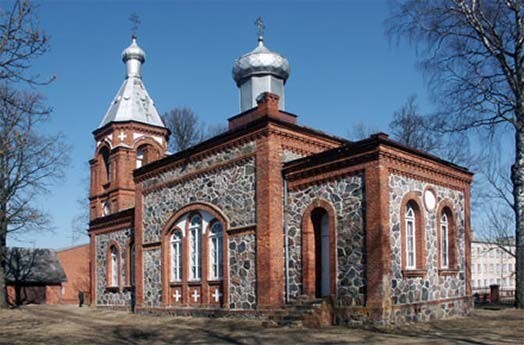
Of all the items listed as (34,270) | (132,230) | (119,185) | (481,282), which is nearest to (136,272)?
(132,230)

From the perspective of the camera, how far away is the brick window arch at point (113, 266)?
2611 cm

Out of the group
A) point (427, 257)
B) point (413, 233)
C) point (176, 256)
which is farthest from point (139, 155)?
point (427, 257)

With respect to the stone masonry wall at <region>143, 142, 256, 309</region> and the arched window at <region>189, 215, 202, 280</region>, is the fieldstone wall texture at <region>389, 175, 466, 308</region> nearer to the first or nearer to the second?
the stone masonry wall at <region>143, 142, 256, 309</region>

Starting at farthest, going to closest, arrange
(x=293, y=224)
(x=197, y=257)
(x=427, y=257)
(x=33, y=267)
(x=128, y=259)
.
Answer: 1. (x=33, y=267)
2. (x=128, y=259)
3. (x=197, y=257)
4. (x=293, y=224)
5. (x=427, y=257)

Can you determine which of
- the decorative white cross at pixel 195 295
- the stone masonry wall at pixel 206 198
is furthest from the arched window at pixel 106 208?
the decorative white cross at pixel 195 295

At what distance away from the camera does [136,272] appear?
73.5ft

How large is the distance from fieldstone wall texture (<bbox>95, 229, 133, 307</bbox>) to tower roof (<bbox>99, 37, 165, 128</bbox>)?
19.5 ft

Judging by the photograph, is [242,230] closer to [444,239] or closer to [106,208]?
[444,239]

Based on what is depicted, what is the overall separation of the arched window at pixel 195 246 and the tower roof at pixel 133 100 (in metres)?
10.5

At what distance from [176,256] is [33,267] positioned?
67.1ft

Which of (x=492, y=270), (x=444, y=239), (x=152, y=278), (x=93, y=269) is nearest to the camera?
(x=444, y=239)

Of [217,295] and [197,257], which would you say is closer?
[217,295]

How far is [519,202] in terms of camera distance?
1897cm

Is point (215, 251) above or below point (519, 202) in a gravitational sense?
below
